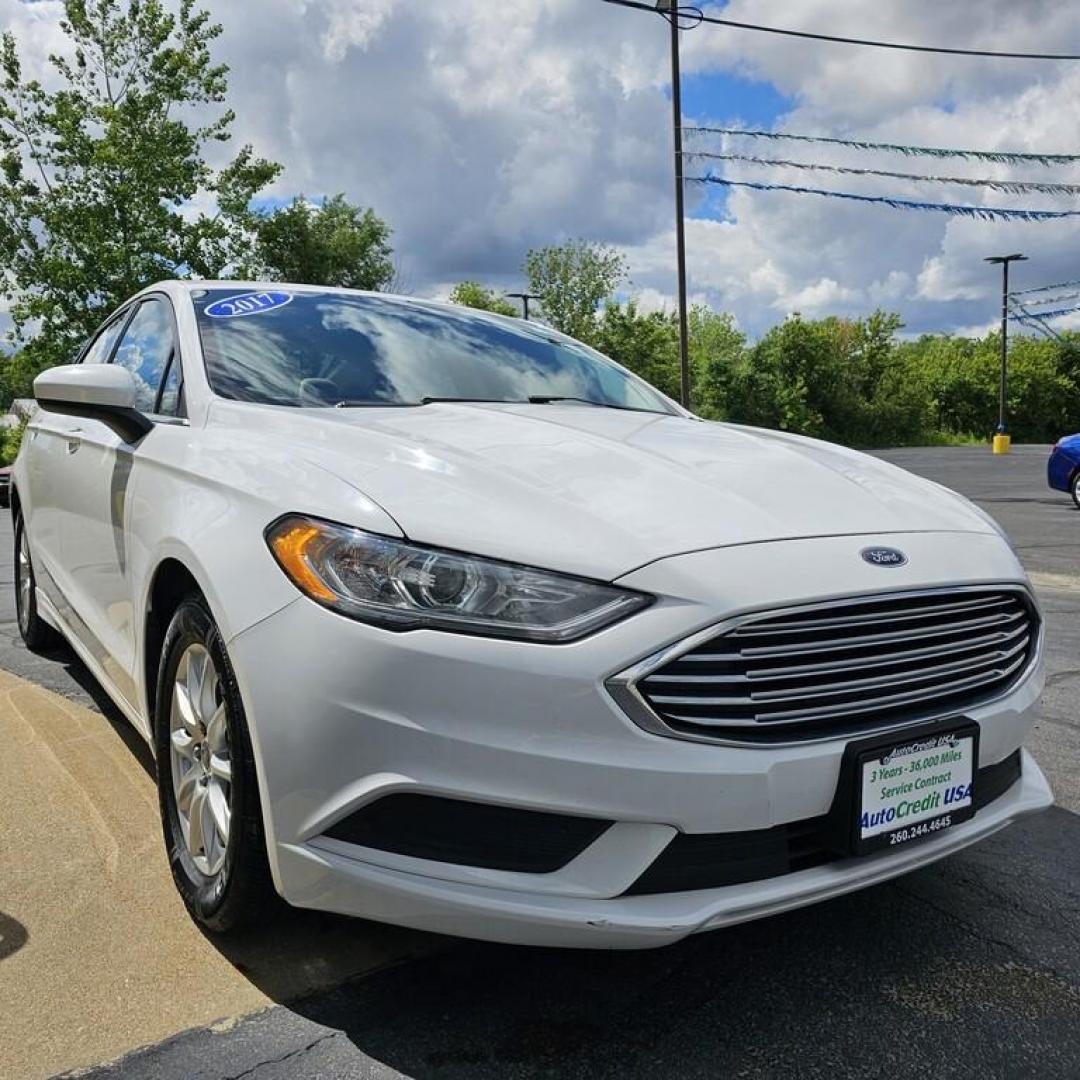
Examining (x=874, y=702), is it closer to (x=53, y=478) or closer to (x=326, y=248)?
(x=53, y=478)

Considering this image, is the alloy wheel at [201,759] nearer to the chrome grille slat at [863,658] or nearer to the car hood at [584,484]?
the car hood at [584,484]

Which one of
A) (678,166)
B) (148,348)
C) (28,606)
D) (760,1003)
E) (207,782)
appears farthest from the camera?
(678,166)

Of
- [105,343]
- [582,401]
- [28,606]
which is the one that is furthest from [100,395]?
[28,606]

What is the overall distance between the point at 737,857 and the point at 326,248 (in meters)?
36.1

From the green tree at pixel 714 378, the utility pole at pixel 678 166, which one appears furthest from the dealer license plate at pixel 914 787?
the green tree at pixel 714 378

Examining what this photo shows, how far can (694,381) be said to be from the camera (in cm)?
4244

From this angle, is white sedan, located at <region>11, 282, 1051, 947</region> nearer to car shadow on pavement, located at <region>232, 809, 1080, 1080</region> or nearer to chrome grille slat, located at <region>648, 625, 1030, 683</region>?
chrome grille slat, located at <region>648, 625, 1030, 683</region>

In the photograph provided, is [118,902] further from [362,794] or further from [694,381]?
[694,381]

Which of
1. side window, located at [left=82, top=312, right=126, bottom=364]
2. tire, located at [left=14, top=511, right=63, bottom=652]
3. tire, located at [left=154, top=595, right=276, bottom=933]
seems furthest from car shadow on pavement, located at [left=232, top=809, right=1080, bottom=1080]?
tire, located at [left=14, top=511, right=63, bottom=652]

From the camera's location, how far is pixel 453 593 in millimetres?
1681

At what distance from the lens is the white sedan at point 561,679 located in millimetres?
1620

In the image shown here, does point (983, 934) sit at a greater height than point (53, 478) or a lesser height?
lesser

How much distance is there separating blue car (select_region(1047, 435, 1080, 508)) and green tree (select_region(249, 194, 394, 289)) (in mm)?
23599

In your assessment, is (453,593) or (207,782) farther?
(207,782)
